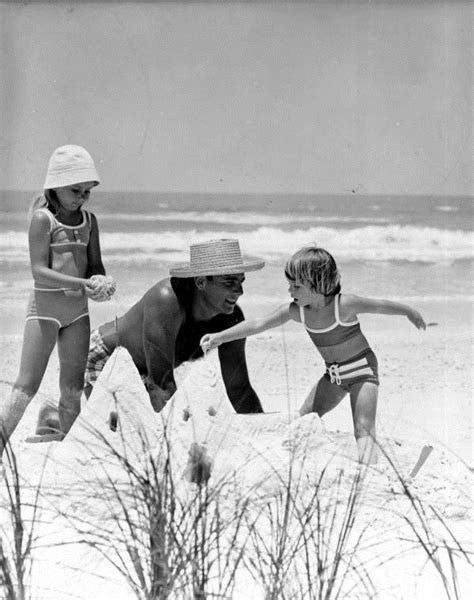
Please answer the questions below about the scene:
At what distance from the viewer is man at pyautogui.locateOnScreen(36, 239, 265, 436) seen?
5.59m

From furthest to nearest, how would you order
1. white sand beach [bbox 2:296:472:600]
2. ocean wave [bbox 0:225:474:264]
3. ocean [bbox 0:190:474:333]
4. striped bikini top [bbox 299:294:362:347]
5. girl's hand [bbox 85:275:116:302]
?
1. ocean wave [bbox 0:225:474:264]
2. ocean [bbox 0:190:474:333]
3. striped bikini top [bbox 299:294:362:347]
4. girl's hand [bbox 85:275:116:302]
5. white sand beach [bbox 2:296:472:600]

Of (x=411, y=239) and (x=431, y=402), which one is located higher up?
(x=411, y=239)

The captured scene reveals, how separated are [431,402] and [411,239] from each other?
98cm

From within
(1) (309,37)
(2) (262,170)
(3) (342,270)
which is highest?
(1) (309,37)

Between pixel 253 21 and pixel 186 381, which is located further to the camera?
pixel 253 21

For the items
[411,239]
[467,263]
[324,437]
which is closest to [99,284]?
[324,437]

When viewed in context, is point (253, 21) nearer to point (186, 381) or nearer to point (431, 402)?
point (186, 381)

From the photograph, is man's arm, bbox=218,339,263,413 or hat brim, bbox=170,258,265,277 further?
man's arm, bbox=218,339,263,413

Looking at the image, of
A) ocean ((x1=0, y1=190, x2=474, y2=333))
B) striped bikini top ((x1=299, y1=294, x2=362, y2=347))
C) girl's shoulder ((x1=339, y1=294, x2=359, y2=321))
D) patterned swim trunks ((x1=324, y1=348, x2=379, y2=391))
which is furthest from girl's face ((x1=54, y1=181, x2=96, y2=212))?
patterned swim trunks ((x1=324, y1=348, x2=379, y2=391))

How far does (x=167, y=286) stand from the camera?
5656mm

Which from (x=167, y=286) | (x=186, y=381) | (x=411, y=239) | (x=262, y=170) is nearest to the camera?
(x=186, y=381)

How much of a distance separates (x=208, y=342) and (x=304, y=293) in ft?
1.65

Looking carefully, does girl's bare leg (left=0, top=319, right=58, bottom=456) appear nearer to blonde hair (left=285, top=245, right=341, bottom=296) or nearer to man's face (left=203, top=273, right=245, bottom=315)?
man's face (left=203, top=273, right=245, bottom=315)

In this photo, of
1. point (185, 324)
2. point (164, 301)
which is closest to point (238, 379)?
point (185, 324)
